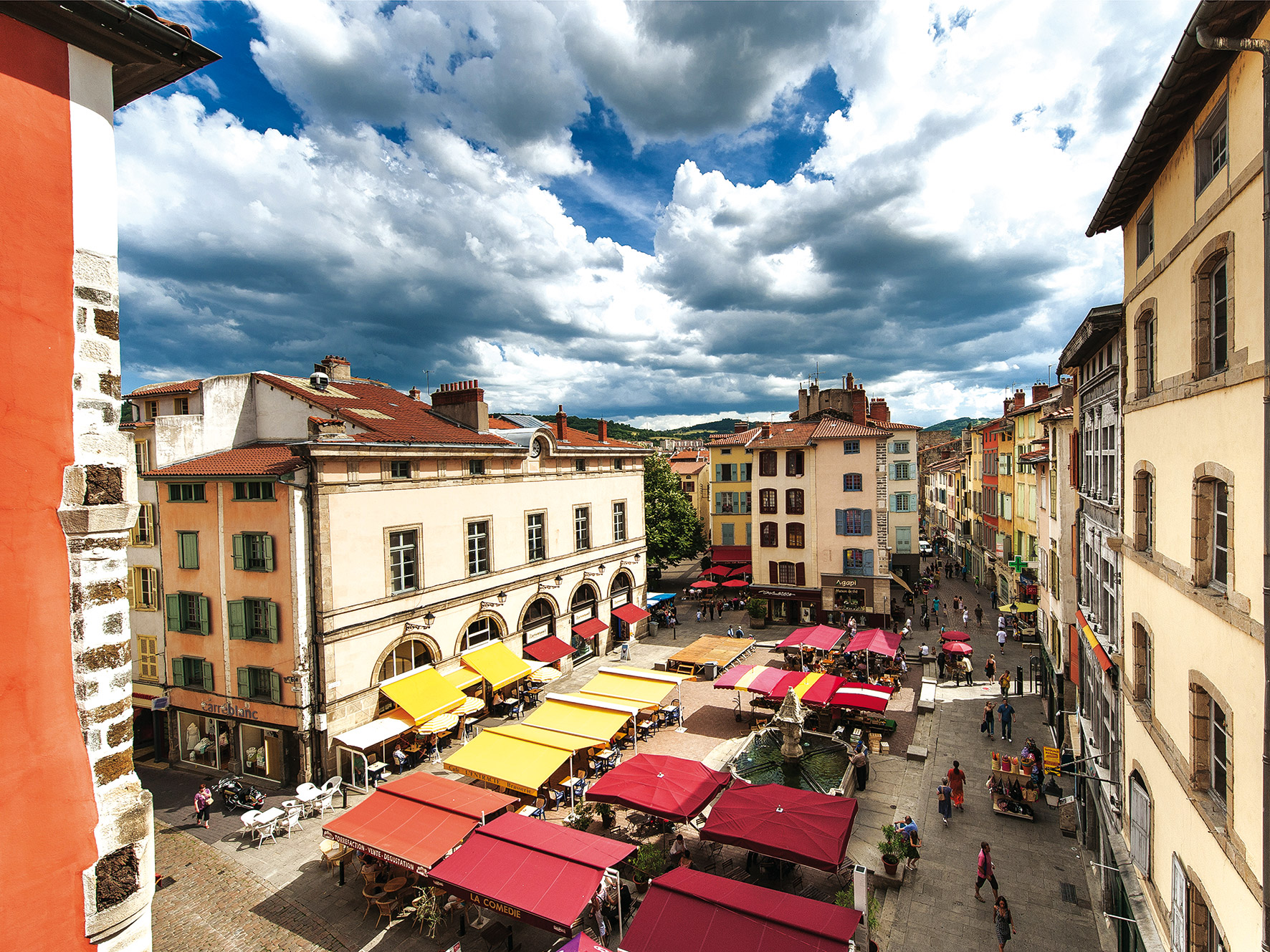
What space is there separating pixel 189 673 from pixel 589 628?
55.5ft

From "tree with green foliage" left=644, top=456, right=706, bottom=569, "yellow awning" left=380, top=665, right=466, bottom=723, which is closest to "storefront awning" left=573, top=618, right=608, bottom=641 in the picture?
"yellow awning" left=380, top=665, right=466, bottom=723

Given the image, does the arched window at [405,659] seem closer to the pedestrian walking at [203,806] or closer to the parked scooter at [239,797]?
the parked scooter at [239,797]

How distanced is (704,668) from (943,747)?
11.1 metres

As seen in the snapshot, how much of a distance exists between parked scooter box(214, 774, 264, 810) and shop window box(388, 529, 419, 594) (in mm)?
7166

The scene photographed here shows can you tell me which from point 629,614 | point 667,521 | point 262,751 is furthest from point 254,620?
point 667,521

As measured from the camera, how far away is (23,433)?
4539mm

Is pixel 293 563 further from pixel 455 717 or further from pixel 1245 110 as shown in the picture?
pixel 1245 110

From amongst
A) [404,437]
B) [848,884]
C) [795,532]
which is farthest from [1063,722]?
[404,437]

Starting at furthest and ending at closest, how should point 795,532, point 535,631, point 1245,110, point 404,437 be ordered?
point 795,532 < point 535,631 < point 404,437 < point 1245,110

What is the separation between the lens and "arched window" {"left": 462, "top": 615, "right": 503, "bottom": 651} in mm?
25328

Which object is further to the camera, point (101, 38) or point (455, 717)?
point (455, 717)

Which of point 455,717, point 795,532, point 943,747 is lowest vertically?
point 943,747

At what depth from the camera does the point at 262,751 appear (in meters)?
20.6

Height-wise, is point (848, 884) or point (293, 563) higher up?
point (293, 563)
